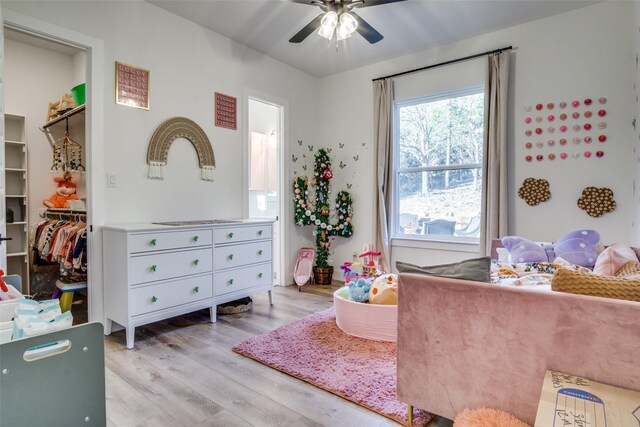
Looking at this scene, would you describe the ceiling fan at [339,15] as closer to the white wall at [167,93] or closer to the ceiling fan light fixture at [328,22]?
the ceiling fan light fixture at [328,22]

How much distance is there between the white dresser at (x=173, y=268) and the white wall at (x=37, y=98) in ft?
6.22

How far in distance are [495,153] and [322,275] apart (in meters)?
2.44

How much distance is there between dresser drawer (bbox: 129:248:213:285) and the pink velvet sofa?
1.89 metres

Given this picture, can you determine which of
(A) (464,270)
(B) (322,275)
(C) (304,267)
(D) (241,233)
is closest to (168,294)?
(D) (241,233)

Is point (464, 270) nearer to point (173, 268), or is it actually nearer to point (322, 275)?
point (173, 268)

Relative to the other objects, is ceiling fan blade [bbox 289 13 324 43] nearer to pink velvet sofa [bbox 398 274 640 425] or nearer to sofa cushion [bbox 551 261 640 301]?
pink velvet sofa [bbox 398 274 640 425]

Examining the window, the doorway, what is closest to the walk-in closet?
the doorway

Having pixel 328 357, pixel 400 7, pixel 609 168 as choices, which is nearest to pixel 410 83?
pixel 400 7

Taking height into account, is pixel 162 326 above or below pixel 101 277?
below

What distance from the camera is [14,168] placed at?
3.70 metres

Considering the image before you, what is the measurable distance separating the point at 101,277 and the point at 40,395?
6.37 ft

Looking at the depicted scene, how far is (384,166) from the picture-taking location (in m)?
4.15

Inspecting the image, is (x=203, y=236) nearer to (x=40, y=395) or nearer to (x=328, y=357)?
(x=328, y=357)

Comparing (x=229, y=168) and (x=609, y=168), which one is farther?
(x=229, y=168)
